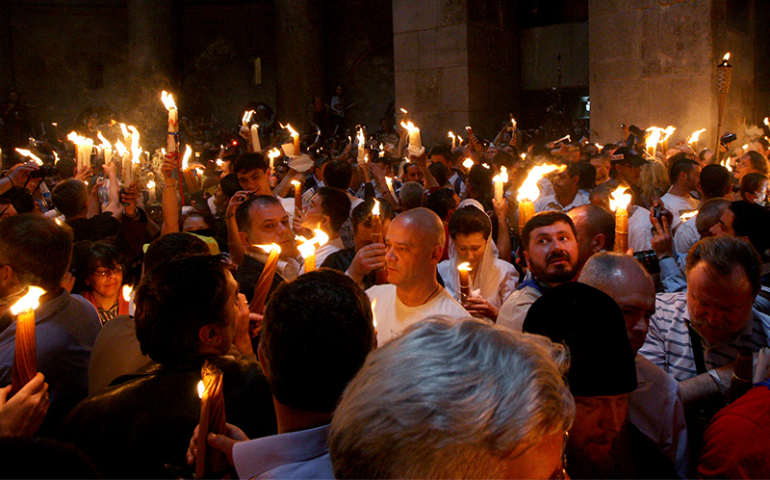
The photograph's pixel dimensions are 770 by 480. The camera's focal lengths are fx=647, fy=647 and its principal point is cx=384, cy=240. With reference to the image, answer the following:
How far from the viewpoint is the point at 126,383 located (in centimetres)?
197

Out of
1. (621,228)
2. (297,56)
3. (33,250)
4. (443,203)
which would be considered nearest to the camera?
(33,250)

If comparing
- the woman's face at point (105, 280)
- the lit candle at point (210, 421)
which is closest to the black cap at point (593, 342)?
the lit candle at point (210, 421)

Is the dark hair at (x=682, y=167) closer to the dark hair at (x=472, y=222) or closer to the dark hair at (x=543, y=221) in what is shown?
the dark hair at (x=472, y=222)

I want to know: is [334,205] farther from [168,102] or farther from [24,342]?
[24,342]

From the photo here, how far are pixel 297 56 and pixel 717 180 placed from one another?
52.2 feet

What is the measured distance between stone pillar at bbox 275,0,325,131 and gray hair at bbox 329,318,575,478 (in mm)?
18679

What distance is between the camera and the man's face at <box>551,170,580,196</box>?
6176 mm

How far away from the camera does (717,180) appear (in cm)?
541

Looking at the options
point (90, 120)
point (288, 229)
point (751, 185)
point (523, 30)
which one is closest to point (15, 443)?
point (288, 229)

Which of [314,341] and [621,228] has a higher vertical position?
[621,228]

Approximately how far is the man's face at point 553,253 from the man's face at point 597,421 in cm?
138

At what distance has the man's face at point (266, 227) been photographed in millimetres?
3848

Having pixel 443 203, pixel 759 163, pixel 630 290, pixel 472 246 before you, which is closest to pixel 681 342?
pixel 630 290

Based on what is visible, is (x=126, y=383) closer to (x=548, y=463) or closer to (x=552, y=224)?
(x=548, y=463)
